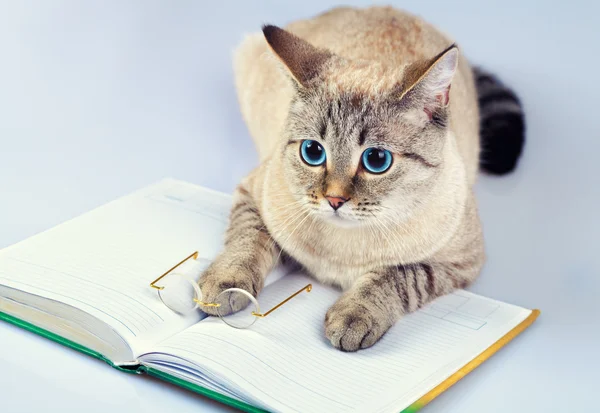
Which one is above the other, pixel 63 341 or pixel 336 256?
pixel 336 256

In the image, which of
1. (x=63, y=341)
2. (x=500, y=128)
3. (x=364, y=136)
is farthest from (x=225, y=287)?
(x=500, y=128)


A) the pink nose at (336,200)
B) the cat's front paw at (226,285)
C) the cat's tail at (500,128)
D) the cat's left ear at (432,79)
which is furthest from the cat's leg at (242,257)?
the cat's tail at (500,128)

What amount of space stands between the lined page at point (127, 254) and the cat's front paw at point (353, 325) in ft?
1.13

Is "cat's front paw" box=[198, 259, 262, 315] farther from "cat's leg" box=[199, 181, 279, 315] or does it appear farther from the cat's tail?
the cat's tail

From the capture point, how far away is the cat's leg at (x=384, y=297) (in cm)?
216

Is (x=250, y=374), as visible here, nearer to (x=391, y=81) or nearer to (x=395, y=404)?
(x=395, y=404)

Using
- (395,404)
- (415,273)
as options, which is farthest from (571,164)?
(395,404)

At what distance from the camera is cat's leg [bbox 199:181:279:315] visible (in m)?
2.29

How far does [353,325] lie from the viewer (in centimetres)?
216

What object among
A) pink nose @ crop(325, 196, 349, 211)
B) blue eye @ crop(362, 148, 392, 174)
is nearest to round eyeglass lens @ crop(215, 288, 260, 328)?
pink nose @ crop(325, 196, 349, 211)

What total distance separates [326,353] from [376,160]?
471 millimetres

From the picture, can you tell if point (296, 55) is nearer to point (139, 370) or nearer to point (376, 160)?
point (376, 160)

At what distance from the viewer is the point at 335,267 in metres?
2.42

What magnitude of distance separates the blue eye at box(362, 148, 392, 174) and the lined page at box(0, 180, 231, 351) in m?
0.57
